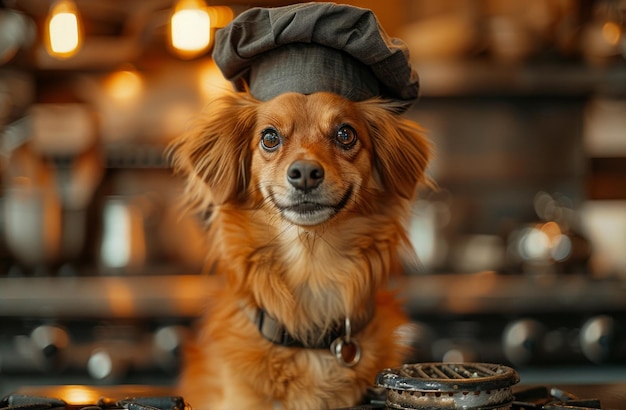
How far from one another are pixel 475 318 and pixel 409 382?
176cm

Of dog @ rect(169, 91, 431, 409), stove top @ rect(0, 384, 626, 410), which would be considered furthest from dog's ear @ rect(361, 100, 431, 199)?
stove top @ rect(0, 384, 626, 410)

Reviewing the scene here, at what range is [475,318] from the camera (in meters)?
2.58

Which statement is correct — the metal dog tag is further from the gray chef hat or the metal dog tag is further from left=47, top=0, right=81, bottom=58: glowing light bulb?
left=47, top=0, right=81, bottom=58: glowing light bulb

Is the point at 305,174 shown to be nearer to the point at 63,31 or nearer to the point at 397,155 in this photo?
the point at 397,155

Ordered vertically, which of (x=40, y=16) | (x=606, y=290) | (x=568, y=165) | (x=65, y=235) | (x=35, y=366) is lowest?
(x=35, y=366)

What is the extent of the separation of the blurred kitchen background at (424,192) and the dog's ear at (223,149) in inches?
47.0

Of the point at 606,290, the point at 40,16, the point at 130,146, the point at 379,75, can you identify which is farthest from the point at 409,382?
the point at 130,146

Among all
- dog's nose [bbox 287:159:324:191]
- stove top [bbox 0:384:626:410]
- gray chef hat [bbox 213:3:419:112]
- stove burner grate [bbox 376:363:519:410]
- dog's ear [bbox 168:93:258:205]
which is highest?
gray chef hat [bbox 213:3:419:112]

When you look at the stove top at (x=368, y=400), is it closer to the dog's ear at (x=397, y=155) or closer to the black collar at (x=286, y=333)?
the black collar at (x=286, y=333)

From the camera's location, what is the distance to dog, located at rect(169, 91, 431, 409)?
3.83ft

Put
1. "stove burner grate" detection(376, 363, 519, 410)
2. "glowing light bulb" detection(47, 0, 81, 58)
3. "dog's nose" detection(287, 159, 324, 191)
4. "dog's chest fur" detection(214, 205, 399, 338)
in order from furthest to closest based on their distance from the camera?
1. "glowing light bulb" detection(47, 0, 81, 58)
2. "dog's chest fur" detection(214, 205, 399, 338)
3. "dog's nose" detection(287, 159, 324, 191)
4. "stove burner grate" detection(376, 363, 519, 410)

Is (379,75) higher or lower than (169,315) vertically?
higher

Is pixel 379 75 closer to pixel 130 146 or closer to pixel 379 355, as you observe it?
pixel 379 355

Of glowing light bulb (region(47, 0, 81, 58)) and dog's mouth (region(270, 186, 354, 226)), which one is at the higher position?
glowing light bulb (region(47, 0, 81, 58))
